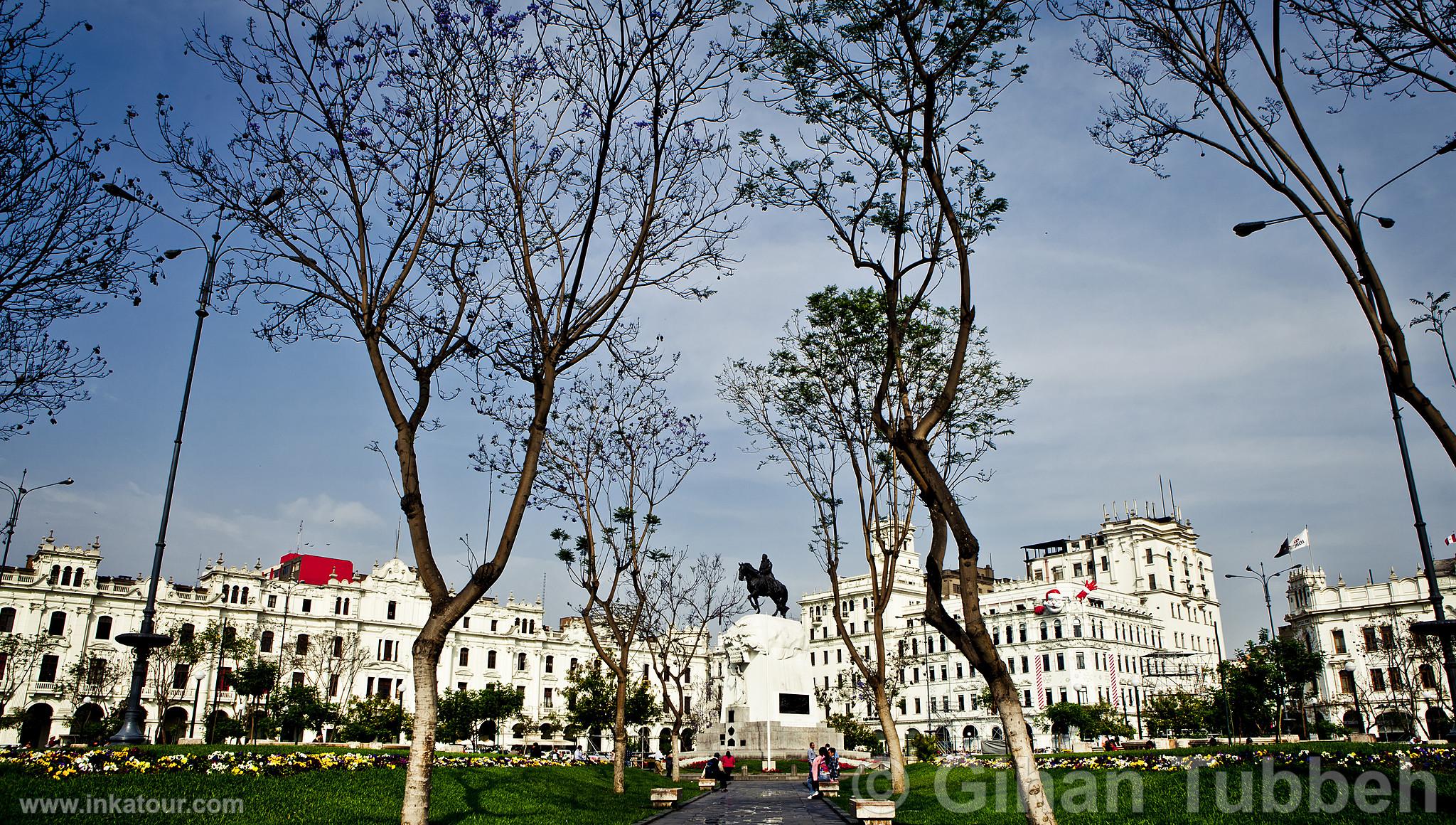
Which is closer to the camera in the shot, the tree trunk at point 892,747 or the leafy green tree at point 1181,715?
the tree trunk at point 892,747

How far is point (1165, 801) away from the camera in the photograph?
14133 millimetres

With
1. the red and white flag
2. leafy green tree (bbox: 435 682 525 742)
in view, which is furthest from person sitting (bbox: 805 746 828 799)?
the red and white flag

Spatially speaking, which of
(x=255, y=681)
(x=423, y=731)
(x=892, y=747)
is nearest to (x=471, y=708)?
(x=255, y=681)

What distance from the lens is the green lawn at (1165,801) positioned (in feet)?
38.2

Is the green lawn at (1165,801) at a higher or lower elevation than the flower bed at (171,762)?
lower

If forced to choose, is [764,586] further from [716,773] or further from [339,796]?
[339,796]

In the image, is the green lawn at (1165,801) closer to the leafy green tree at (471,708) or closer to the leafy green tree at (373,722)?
the leafy green tree at (373,722)

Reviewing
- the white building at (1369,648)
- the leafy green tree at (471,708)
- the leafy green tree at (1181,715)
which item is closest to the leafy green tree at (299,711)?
the leafy green tree at (471,708)

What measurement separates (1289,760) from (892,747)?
798cm

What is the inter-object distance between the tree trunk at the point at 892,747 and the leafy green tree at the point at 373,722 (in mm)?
40925

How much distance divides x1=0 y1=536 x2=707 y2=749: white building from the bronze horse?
62.3 ft

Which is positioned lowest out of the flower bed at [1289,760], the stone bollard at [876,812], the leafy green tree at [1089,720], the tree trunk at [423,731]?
the leafy green tree at [1089,720]

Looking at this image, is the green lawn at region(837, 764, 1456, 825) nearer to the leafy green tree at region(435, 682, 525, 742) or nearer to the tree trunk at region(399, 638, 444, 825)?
the tree trunk at region(399, 638, 444, 825)

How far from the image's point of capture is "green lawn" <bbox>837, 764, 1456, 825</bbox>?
458 inches
